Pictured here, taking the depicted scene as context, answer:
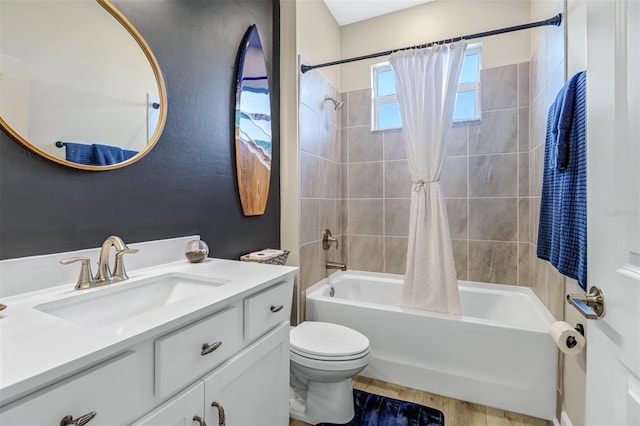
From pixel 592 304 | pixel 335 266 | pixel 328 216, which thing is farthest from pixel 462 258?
pixel 592 304

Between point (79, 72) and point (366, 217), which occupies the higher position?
point (79, 72)

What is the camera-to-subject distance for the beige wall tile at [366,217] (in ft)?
9.05

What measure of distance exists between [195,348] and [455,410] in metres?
1.57

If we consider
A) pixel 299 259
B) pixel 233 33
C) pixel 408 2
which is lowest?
pixel 299 259

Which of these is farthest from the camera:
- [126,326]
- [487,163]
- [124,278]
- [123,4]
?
[487,163]

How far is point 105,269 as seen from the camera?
0.97 m

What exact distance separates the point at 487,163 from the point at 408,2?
1525mm

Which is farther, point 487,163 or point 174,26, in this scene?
point 487,163

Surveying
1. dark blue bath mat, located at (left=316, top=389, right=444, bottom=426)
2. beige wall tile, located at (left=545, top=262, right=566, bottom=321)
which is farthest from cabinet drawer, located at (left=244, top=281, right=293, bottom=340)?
beige wall tile, located at (left=545, top=262, right=566, bottom=321)

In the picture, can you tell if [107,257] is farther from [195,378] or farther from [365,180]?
[365,180]

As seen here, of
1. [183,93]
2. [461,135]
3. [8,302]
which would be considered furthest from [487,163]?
[8,302]

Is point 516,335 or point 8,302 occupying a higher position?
point 8,302

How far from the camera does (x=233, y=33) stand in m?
1.66

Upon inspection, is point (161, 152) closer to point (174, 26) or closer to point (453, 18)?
point (174, 26)
